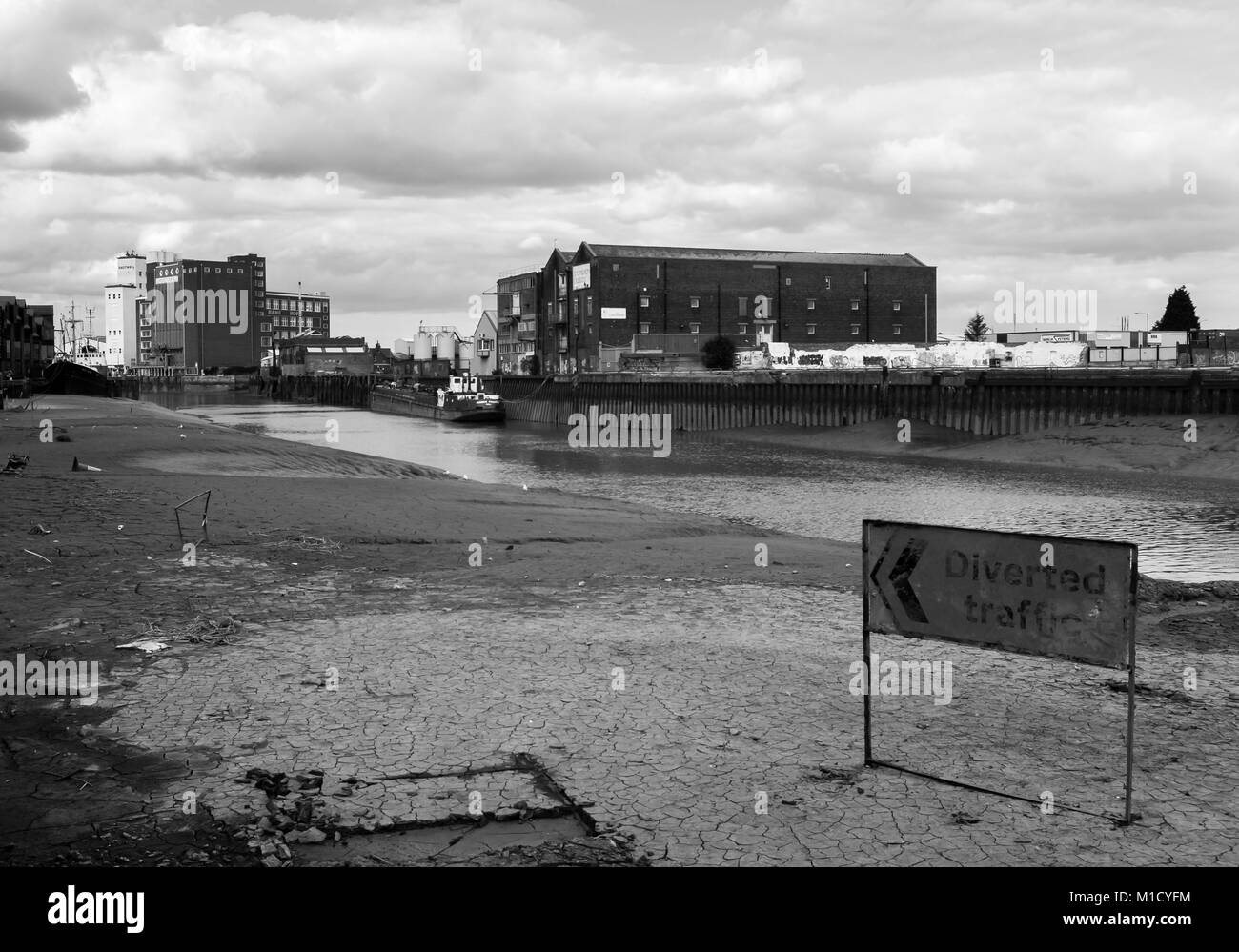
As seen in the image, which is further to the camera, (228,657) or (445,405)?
(445,405)

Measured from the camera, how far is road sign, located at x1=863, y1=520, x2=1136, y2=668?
6695 millimetres

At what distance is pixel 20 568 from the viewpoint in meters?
14.0

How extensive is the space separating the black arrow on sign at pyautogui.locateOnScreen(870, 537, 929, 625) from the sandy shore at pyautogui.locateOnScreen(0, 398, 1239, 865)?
1026mm

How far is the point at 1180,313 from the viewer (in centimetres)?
11206

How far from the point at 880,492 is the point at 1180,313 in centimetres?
8839

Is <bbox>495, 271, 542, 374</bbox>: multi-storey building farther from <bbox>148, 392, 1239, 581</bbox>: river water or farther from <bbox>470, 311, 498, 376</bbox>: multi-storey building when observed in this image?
<bbox>148, 392, 1239, 581</bbox>: river water

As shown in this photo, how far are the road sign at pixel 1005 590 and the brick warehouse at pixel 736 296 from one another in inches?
4152

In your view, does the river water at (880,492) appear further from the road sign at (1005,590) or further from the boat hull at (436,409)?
the boat hull at (436,409)

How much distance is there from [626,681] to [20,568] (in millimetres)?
8264

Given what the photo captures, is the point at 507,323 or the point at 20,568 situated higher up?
the point at 507,323

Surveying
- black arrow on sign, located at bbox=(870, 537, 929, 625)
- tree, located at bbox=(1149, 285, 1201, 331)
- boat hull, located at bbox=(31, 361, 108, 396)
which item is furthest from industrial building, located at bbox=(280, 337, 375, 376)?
black arrow on sign, located at bbox=(870, 537, 929, 625)
